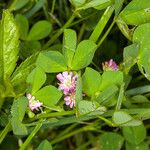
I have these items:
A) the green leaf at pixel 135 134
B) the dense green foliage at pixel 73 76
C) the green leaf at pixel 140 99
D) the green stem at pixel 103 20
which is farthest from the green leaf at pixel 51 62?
the green leaf at pixel 135 134

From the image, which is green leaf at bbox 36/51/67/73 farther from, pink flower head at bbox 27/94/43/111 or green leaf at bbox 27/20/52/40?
green leaf at bbox 27/20/52/40

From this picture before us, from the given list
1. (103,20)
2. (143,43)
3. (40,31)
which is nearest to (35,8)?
(40,31)

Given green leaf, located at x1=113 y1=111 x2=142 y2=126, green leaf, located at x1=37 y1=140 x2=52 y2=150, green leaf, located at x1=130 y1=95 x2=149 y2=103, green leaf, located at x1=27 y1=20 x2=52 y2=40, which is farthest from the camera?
green leaf, located at x1=27 y1=20 x2=52 y2=40

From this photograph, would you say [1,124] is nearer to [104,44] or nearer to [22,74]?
[22,74]

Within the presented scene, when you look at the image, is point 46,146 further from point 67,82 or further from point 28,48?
point 28,48

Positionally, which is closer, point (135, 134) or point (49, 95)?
point (49, 95)

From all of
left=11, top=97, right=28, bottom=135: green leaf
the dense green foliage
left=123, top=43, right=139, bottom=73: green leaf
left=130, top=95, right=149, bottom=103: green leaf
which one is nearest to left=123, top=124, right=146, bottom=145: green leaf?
the dense green foliage

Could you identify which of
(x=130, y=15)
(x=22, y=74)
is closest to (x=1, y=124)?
(x=22, y=74)
